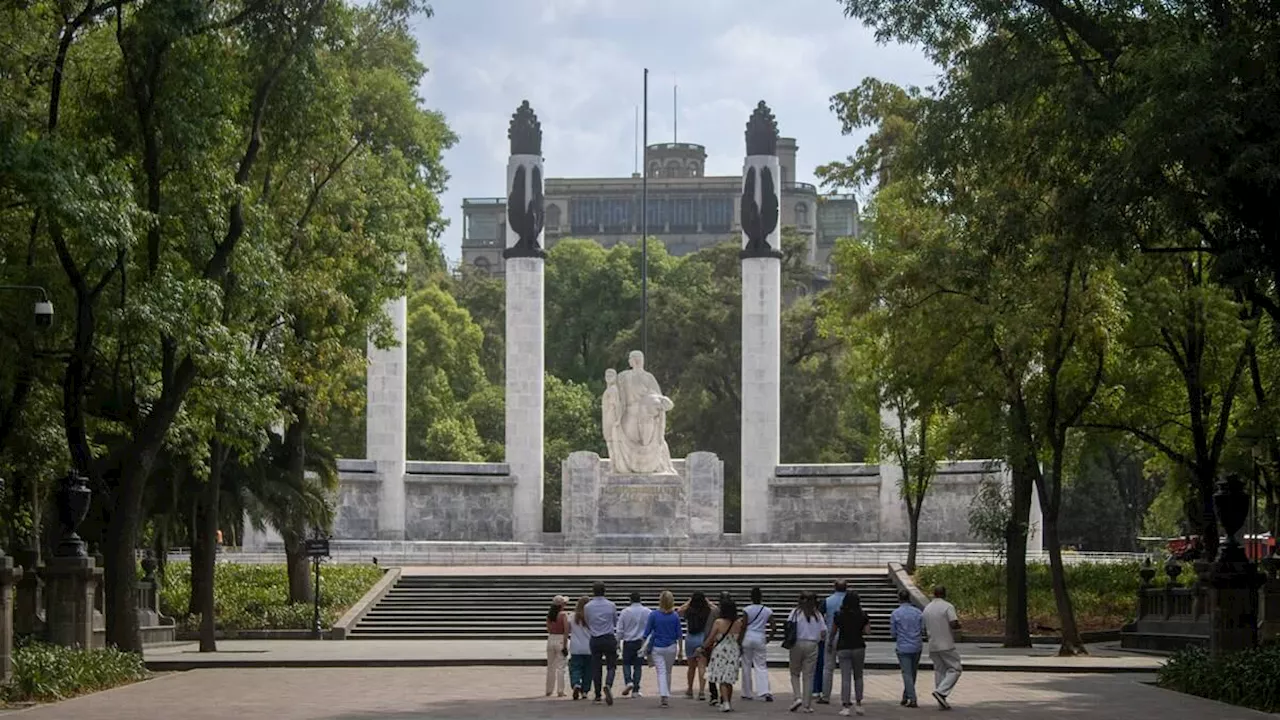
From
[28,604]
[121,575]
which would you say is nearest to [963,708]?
[121,575]

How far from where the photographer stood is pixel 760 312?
58375mm

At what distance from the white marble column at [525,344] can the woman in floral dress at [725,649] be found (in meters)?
35.6

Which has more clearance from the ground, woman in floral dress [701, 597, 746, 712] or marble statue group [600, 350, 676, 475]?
marble statue group [600, 350, 676, 475]

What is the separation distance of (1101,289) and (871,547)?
73.7 ft

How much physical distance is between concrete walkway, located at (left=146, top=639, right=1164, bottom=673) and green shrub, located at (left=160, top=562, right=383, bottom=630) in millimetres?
2497

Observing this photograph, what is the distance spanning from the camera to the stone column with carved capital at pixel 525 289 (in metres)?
58.1

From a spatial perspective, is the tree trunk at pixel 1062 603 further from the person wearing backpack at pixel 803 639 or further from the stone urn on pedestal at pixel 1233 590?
the person wearing backpack at pixel 803 639

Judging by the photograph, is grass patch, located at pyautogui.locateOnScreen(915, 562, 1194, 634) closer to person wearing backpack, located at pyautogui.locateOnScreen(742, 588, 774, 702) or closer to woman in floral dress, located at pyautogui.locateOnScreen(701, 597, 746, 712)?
person wearing backpack, located at pyautogui.locateOnScreen(742, 588, 774, 702)

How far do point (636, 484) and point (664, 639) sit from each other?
32.7 meters

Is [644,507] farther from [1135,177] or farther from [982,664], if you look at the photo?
[1135,177]

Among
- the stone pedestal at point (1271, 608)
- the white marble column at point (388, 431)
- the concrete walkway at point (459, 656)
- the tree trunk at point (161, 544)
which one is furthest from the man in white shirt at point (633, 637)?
the white marble column at point (388, 431)

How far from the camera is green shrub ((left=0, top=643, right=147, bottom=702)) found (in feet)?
Answer: 74.9

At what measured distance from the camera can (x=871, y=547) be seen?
2052 inches

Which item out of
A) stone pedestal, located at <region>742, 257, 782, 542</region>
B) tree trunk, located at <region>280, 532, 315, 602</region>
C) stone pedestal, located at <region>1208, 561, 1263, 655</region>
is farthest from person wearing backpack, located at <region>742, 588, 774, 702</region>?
stone pedestal, located at <region>742, 257, 782, 542</region>
